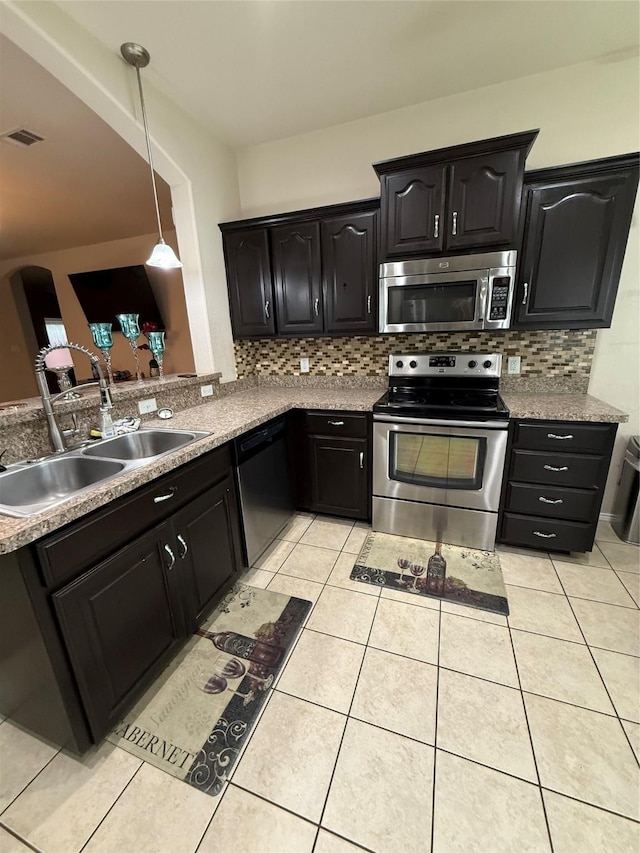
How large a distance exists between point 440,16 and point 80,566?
→ 9.17 feet

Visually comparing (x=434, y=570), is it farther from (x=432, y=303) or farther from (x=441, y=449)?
(x=432, y=303)

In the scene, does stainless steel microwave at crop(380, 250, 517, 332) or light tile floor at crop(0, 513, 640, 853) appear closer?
light tile floor at crop(0, 513, 640, 853)

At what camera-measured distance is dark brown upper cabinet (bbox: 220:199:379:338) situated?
2.30 meters

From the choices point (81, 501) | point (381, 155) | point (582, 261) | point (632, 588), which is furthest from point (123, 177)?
point (632, 588)

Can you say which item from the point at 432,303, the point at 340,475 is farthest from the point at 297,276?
the point at 340,475

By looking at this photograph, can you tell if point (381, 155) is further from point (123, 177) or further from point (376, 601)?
point (376, 601)

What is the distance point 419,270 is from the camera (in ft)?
6.84

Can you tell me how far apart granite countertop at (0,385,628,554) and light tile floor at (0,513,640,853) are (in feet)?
3.07

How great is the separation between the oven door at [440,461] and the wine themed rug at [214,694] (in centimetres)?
94

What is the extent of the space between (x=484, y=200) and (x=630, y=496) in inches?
81.3

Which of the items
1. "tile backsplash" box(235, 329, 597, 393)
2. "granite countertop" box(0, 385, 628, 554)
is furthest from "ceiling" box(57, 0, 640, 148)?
"granite countertop" box(0, 385, 628, 554)

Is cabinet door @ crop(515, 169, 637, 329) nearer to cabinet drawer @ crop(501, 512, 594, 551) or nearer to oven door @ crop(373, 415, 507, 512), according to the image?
oven door @ crop(373, 415, 507, 512)

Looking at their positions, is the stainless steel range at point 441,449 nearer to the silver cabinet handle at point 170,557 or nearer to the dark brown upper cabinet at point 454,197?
the dark brown upper cabinet at point 454,197

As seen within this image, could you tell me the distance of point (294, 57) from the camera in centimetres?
184
